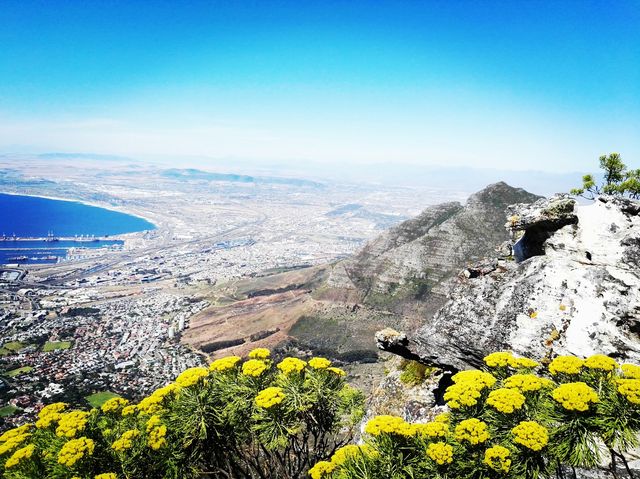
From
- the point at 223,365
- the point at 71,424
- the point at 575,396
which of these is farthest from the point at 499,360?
the point at 71,424

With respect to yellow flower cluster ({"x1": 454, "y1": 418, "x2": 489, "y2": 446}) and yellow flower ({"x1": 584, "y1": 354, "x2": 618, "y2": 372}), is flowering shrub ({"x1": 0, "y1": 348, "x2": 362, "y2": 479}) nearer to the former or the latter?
yellow flower cluster ({"x1": 454, "y1": 418, "x2": 489, "y2": 446})

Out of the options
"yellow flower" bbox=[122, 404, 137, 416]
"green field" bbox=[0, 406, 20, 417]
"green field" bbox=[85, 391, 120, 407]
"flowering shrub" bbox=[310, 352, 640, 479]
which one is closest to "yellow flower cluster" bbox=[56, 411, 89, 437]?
"yellow flower" bbox=[122, 404, 137, 416]

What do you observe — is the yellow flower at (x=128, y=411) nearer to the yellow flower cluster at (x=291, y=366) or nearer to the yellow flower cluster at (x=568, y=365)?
the yellow flower cluster at (x=291, y=366)

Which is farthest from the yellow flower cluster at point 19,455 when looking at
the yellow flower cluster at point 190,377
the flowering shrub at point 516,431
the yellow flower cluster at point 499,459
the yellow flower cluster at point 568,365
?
the yellow flower cluster at point 568,365

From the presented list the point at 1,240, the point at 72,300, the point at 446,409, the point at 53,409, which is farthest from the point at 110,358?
the point at 1,240

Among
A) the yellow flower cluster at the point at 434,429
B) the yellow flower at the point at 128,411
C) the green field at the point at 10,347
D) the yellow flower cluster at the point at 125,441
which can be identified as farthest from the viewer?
the green field at the point at 10,347

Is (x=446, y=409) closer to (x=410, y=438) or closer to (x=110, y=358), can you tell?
(x=410, y=438)

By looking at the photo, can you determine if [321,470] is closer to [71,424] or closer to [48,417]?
[71,424]
